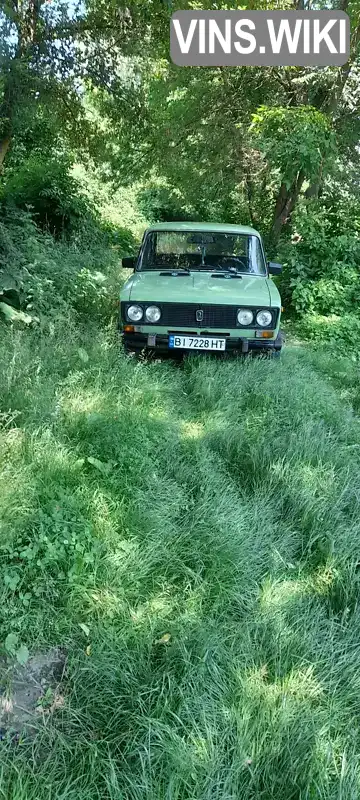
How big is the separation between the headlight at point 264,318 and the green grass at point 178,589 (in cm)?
129

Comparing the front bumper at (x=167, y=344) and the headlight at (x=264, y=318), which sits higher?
the headlight at (x=264, y=318)

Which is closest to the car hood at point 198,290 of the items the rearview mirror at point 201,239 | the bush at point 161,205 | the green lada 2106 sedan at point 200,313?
the green lada 2106 sedan at point 200,313

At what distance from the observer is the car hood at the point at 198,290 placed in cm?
498

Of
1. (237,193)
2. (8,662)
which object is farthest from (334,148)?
(8,662)

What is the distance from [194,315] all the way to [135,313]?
59cm

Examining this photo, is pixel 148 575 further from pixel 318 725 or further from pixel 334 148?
pixel 334 148

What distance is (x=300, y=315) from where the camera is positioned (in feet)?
27.2

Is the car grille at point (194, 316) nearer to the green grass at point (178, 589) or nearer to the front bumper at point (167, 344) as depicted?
the front bumper at point (167, 344)

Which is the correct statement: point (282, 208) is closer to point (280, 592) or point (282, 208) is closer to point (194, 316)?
point (194, 316)

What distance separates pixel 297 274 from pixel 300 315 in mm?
933

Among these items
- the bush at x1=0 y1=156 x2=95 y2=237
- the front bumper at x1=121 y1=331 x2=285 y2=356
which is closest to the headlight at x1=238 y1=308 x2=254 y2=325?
the front bumper at x1=121 y1=331 x2=285 y2=356

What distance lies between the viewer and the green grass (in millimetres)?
1625

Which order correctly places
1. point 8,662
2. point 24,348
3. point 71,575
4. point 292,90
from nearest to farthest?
1. point 8,662
2. point 71,575
3. point 24,348
4. point 292,90

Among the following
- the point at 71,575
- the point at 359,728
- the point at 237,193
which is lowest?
the point at 359,728
